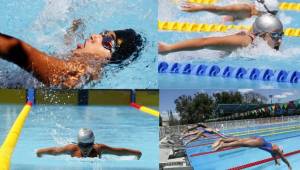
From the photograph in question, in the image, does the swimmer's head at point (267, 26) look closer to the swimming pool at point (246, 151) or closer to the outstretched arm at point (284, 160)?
the swimming pool at point (246, 151)

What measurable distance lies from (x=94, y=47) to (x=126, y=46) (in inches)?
11.8

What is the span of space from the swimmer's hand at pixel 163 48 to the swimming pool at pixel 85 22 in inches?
2.3

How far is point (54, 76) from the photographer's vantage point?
5664 mm

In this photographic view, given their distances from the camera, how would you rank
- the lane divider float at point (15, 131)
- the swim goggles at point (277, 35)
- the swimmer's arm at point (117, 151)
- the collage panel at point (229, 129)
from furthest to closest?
the swim goggles at point (277, 35) → the swimmer's arm at point (117, 151) → the collage panel at point (229, 129) → the lane divider float at point (15, 131)

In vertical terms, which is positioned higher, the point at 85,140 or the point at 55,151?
the point at 85,140

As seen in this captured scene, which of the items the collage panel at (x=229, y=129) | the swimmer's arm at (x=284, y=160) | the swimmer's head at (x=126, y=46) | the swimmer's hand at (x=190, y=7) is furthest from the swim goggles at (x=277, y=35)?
the swimmer's head at (x=126, y=46)

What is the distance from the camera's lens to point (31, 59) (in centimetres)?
561

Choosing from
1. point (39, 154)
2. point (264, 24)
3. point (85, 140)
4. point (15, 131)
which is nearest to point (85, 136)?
point (85, 140)

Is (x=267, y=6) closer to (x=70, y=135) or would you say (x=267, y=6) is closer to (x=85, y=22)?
(x=85, y=22)

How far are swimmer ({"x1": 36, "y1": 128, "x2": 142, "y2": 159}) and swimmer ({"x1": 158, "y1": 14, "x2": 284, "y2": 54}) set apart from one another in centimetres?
116

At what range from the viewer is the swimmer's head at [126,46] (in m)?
5.73

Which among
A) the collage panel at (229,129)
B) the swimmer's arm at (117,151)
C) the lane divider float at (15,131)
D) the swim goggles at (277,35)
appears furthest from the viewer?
the swim goggles at (277,35)

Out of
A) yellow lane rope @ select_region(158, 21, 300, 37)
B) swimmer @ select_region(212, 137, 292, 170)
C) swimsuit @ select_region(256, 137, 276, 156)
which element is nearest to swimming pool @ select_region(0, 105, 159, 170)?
swimmer @ select_region(212, 137, 292, 170)

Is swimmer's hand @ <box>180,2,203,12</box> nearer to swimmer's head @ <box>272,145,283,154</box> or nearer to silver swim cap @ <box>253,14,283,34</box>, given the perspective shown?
silver swim cap @ <box>253,14,283,34</box>
